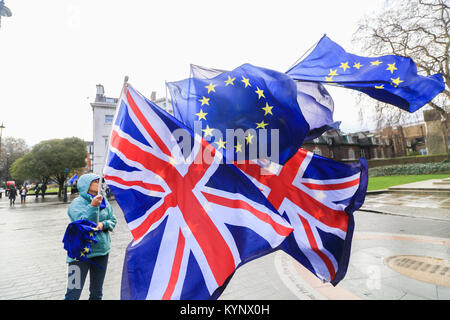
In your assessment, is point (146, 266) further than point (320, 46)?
No

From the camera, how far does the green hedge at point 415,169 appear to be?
27128 millimetres

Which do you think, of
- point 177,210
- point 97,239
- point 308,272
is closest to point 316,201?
point 177,210

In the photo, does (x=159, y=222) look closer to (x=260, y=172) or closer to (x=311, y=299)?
(x=260, y=172)

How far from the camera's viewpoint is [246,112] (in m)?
3.12

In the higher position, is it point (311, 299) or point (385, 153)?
point (385, 153)

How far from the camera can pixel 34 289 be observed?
421 cm

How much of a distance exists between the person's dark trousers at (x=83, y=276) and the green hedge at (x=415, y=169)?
34.5 m

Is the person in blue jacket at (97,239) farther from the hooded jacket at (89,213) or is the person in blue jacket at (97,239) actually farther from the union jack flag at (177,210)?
the union jack flag at (177,210)

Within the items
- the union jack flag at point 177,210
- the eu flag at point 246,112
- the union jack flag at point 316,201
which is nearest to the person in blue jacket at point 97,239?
the union jack flag at point 177,210

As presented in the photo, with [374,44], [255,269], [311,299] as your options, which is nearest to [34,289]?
Result: [255,269]

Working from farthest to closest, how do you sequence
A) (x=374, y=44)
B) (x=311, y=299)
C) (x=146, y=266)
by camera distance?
(x=374, y=44), (x=311, y=299), (x=146, y=266)

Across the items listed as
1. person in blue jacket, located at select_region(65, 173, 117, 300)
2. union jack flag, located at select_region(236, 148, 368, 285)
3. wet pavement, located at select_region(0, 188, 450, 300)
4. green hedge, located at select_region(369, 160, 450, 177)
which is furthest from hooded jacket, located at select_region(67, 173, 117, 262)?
green hedge, located at select_region(369, 160, 450, 177)

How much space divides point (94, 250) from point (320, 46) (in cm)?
419

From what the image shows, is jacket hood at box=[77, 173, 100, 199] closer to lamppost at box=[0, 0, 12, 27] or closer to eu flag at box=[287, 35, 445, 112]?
eu flag at box=[287, 35, 445, 112]
